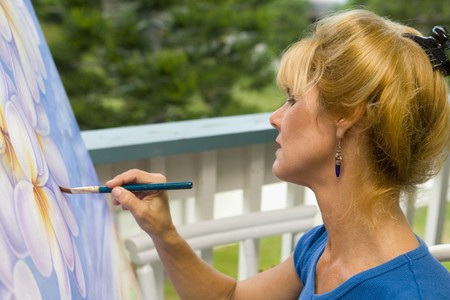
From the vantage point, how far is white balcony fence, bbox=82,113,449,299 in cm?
132

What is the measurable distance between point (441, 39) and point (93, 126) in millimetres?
8541

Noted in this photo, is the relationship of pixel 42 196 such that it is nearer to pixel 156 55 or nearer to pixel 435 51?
pixel 435 51

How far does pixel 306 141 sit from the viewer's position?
98cm

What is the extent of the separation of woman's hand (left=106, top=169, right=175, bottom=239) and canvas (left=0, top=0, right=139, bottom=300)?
51mm

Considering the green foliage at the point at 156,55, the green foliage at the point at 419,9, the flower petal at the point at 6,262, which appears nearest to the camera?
the flower petal at the point at 6,262

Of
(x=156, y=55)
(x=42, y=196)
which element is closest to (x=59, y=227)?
(x=42, y=196)

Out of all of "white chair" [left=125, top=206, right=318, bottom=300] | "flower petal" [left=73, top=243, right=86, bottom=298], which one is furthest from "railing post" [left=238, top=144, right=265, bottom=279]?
"flower petal" [left=73, top=243, right=86, bottom=298]

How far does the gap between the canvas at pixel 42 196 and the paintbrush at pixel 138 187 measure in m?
0.01

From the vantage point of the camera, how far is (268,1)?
10.0 m

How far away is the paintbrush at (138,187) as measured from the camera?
86 centimetres

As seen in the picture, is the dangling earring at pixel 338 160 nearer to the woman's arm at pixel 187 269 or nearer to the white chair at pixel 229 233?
the woman's arm at pixel 187 269

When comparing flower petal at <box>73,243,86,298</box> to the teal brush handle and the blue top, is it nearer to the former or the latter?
the teal brush handle

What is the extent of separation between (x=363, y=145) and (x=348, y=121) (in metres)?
0.04

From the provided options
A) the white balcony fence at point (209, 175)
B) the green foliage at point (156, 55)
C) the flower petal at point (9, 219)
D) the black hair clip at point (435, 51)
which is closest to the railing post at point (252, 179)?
the white balcony fence at point (209, 175)
